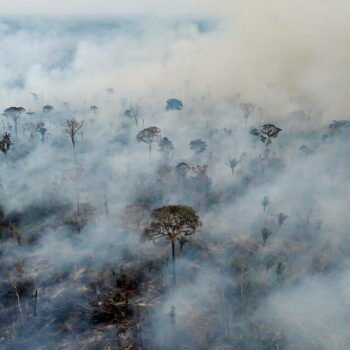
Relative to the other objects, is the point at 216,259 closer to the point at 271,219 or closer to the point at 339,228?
the point at 271,219

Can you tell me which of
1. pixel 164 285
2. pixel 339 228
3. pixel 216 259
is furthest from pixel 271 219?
pixel 164 285

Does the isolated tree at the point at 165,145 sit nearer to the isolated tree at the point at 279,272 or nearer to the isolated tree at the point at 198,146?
the isolated tree at the point at 198,146

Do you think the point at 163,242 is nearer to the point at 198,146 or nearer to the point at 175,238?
the point at 175,238

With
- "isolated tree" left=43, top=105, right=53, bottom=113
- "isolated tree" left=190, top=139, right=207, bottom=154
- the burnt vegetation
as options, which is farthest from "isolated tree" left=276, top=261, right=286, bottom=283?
"isolated tree" left=43, top=105, right=53, bottom=113

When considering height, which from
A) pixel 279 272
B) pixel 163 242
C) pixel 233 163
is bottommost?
pixel 279 272

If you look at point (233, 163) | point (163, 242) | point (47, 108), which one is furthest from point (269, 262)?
point (47, 108)

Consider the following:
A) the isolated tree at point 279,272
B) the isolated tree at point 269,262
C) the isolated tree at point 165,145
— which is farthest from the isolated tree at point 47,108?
the isolated tree at point 279,272

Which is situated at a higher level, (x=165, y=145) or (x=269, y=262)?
(x=165, y=145)

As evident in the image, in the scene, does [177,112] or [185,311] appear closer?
[185,311]

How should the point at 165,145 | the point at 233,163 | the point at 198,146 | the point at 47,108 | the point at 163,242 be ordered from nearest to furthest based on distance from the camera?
the point at 163,242 < the point at 233,163 < the point at 165,145 < the point at 198,146 < the point at 47,108

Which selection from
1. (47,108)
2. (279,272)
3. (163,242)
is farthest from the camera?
(47,108)

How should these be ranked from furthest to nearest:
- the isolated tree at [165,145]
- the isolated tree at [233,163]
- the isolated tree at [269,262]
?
the isolated tree at [165,145] → the isolated tree at [233,163] → the isolated tree at [269,262]
